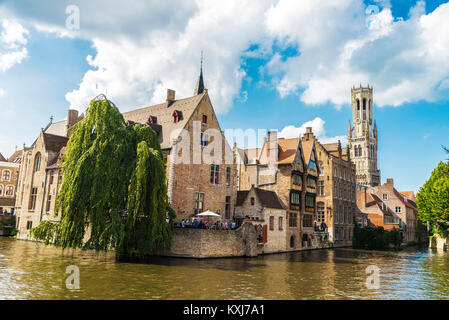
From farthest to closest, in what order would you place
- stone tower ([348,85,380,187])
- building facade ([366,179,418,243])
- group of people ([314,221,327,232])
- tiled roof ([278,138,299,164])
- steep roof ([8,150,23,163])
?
stone tower ([348,85,380,187]) < steep roof ([8,150,23,163]) < building facade ([366,179,418,243]) < group of people ([314,221,327,232]) < tiled roof ([278,138,299,164])

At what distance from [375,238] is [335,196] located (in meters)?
7.45

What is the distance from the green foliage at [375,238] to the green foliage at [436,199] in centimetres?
453

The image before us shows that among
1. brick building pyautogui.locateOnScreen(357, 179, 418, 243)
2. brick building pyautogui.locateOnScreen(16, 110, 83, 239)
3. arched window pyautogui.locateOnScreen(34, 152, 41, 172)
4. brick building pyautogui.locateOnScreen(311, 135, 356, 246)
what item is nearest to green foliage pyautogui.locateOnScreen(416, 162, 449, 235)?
brick building pyautogui.locateOnScreen(357, 179, 418, 243)

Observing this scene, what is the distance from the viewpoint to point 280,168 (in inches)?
1628

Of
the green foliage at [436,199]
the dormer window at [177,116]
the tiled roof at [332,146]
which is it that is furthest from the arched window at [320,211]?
the dormer window at [177,116]

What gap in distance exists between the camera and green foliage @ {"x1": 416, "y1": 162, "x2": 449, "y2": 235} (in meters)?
44.2

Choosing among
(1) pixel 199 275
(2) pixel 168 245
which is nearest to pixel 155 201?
(2) pixel 168 245

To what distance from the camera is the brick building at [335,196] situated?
1991 inches

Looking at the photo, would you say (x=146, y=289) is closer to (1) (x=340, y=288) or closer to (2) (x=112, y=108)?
(1) (x=340, y=288)

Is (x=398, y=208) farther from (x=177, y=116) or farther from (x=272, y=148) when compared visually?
(x=177, y=116)

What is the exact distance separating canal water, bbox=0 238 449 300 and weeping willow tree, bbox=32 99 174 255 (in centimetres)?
163

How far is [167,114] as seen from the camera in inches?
1517

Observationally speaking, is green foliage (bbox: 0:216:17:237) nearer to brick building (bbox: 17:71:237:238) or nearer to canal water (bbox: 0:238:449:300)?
brick building (bbox: 17:71:237:238)

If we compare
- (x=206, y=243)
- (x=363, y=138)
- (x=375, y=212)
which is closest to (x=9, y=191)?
(x=206, y=243)
